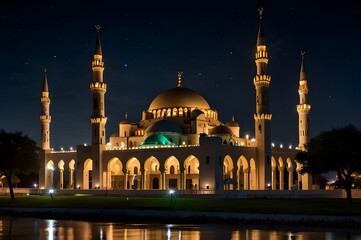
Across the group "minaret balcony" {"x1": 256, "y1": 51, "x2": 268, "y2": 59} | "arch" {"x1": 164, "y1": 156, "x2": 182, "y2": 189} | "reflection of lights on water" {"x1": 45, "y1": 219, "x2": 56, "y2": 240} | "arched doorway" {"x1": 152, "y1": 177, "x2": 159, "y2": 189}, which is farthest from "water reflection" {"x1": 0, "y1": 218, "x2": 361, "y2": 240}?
"minaret balcony" {"x1": 256, "y1": 51, "x2": 268, "y2": 59}

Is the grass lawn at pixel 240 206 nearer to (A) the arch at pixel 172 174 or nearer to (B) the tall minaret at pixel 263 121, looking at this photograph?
(B) the tall minaret at pixel 263 121

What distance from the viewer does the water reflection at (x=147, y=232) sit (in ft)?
76.4

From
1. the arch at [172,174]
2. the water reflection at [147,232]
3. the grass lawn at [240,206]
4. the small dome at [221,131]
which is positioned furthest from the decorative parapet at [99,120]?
the water reflection at [147,232]

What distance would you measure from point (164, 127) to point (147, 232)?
5060 centimetres

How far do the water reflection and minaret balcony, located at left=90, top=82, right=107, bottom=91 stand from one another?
4453 cm

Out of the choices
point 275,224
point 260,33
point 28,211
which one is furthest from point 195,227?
point 260,33

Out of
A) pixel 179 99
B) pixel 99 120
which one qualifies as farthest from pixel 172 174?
pixel 179 99

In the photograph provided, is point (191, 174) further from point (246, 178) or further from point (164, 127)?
point (164, 127)

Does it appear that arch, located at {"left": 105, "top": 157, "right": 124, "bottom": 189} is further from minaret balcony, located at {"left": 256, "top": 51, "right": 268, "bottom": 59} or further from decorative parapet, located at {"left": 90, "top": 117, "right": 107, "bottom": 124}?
minaret balcony, located at {"left": 256, "top": 51, "right": 268, "bottom": 59}

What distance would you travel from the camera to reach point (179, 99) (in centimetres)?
8188

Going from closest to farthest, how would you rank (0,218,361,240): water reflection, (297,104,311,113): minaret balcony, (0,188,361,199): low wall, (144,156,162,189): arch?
(0,218,361,240): water reflection
(0,188,361,199): low wall
(144,156,162,189): arch
(297,104,311,113): minaret balcony

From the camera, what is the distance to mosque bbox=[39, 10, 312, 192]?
67375 millimetres

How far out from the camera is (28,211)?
3706cm

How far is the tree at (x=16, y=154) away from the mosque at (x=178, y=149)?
49.0ft
